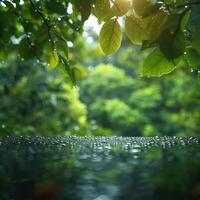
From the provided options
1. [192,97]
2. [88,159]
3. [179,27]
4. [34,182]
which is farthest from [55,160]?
[192,97]

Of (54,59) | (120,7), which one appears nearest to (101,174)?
(120,7)

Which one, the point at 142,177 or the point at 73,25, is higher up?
the point at 73,25

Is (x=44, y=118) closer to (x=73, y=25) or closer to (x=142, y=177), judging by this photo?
(x=73, y=25)

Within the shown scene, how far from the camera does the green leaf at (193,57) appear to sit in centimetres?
99

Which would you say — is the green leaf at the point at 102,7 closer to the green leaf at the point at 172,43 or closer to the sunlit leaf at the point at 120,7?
the sunlit leaf at the point at 120,7

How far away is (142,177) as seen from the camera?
1.57ft

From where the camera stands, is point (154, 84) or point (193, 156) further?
point (154, 84)

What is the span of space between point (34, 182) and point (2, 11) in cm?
105

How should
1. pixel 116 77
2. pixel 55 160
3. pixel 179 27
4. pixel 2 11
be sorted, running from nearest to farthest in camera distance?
pixel 55 160 → pixel 179 27 → pixel 2 11 → pixel 116 77

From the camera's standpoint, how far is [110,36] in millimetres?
1021

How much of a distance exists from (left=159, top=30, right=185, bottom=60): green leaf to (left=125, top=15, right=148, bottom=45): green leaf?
0.19 metres

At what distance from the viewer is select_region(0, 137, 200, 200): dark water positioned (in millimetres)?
420

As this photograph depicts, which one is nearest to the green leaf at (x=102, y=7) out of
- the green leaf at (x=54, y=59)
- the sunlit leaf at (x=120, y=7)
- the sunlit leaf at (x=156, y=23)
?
the sunlit leaf at (x=120, y=7)

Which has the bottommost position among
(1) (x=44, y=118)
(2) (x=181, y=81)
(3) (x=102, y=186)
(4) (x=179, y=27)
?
(3) (x=102, y=186)
